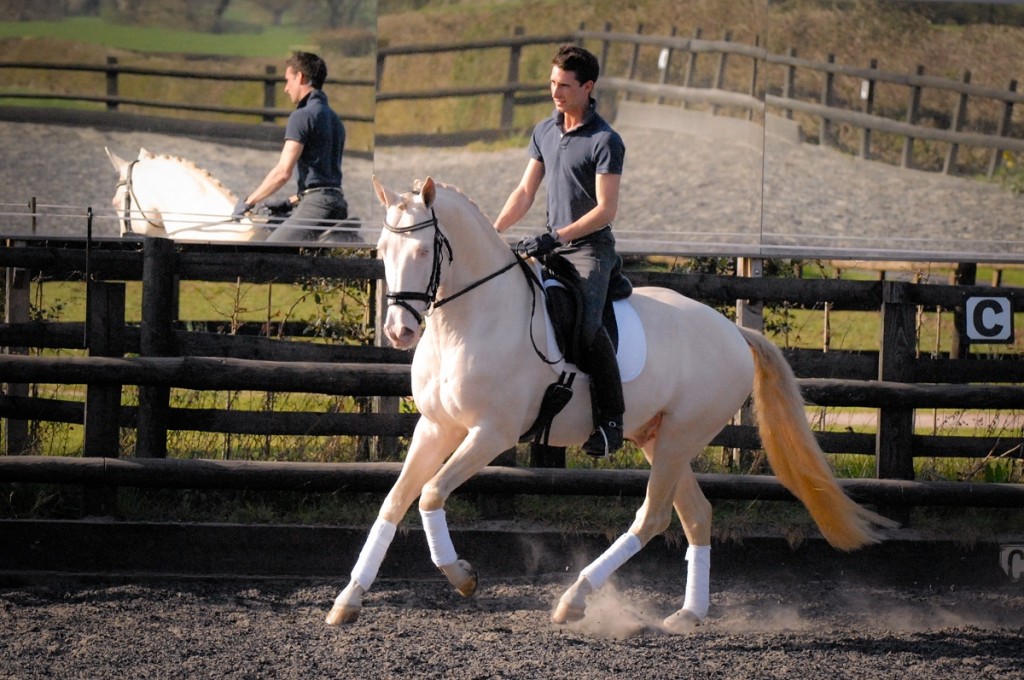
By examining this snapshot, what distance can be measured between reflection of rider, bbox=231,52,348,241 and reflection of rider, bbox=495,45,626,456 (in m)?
1.99

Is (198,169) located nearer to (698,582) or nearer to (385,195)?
(385,195)

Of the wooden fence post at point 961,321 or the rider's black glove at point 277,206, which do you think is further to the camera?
the rider's black glove at point 277,206

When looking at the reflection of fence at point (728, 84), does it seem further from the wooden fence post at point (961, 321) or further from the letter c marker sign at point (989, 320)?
the letter c marker sign at point (989, 320)

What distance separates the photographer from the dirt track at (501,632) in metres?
5.05

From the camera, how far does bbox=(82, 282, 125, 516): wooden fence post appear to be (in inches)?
263

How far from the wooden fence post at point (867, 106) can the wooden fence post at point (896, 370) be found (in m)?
1.40

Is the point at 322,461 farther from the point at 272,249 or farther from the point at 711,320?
the point at 711,320

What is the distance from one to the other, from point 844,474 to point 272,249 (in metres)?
4.05

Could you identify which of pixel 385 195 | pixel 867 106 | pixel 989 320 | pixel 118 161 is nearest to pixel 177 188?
pixel 118 161

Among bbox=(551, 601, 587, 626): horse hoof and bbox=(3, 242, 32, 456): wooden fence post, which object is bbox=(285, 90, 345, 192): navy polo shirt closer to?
bbox=(3, 242, 32, 456): wooden fence post

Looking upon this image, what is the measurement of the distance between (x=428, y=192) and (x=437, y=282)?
368 mm

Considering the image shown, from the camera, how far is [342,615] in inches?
210

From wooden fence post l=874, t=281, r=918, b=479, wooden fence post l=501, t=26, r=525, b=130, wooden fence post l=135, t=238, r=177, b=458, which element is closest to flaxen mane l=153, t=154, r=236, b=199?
wooden fence post l=135, t=238, r=177, b=458

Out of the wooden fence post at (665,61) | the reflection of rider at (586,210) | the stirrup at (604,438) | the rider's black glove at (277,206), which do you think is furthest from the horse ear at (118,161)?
the stirrup at (604,438)
